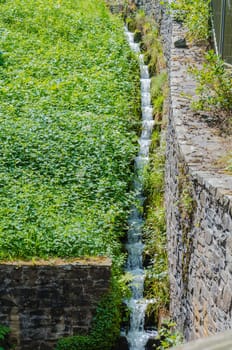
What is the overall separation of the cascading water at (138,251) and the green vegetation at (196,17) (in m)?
2.08

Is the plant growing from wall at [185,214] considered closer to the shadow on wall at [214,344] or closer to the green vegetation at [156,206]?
the green vegetation at [156,206]

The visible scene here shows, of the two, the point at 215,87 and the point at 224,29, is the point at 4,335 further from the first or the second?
the point at 224,29

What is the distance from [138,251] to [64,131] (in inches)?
122

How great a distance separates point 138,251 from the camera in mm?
9617

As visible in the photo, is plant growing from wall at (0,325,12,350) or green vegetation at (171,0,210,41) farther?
green vegetation at (171,0,210,41)

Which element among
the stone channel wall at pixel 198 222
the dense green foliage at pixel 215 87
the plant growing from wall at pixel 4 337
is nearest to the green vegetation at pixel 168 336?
the stone channel wall at pixel 198 222

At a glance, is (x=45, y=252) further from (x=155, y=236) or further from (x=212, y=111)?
(x=212, y=111)

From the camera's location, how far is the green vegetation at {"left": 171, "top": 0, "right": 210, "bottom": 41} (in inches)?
433

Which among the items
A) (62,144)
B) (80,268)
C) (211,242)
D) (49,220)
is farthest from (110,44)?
(211,242)

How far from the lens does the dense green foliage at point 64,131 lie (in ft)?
29.2

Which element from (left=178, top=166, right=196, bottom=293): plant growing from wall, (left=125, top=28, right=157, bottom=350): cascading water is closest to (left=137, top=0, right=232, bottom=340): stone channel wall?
(left=178, top=166, right=196, bottom=293): plant growing from wall

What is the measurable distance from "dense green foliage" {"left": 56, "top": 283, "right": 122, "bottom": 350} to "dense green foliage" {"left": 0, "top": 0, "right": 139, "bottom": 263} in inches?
30.5

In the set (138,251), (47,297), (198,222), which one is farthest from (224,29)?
(47,297)

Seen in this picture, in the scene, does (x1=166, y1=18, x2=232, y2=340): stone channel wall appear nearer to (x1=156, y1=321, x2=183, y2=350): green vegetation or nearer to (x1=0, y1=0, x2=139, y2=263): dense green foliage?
(x1=156, y1=321, x2=183, y2=350): green vegetation
